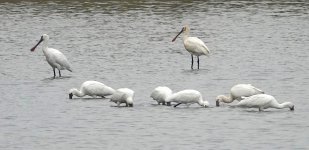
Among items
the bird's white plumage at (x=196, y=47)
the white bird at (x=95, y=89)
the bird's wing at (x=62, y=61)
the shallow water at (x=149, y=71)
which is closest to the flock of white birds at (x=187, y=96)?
the white bird at (x=95, y=89)

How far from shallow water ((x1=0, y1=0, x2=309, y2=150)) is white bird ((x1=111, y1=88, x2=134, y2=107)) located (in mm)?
238

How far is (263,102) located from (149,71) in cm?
893

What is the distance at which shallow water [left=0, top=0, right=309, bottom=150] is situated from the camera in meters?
22.6

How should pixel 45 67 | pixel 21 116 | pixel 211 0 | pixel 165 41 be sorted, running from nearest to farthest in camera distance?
pixel 21 116
pixel 45 67
pixel 165 41
pixel 211 0

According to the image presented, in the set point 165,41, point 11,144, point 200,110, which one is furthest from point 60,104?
point 165,41

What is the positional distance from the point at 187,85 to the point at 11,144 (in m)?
9.32

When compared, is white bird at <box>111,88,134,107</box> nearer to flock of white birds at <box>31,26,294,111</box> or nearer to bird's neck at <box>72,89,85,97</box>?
flock of white birds at <box>31,26,294,111</box>

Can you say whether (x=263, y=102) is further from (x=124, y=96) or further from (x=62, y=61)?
(x=62, y=61)

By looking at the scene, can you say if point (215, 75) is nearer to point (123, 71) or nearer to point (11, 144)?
point (123, 71)

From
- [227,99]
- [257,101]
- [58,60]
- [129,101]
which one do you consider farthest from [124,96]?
[58,60]

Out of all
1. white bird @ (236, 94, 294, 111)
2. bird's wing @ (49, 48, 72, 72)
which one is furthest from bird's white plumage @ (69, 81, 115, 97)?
bird's wing @ (49, 48, 72, 72)

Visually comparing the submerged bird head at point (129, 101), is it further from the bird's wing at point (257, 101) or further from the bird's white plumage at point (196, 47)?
the bird's white plumage at point (196, 47)

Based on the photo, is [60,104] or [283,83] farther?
[283,83]

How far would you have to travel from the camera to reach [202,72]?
33469 mm
